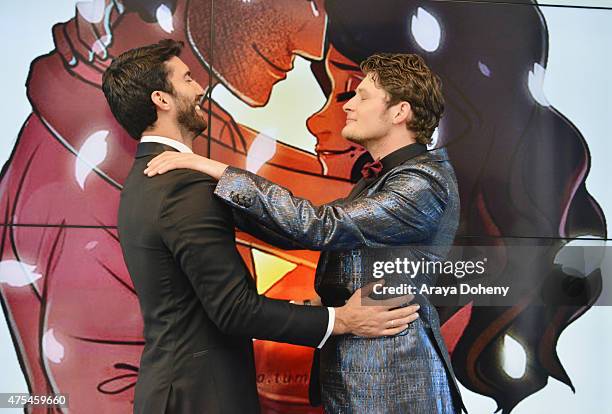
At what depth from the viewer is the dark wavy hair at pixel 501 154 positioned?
272 centimetres

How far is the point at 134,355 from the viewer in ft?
8.50

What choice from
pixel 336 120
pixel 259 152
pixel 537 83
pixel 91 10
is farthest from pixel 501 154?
pixel 91 10

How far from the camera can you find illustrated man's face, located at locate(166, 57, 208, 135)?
1.97 meters

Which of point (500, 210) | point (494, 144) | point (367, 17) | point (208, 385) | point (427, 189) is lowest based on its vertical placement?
point (208, 385)

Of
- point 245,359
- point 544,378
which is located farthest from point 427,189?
point 544,378

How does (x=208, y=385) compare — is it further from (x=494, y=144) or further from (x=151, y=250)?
(x=494, y=144)

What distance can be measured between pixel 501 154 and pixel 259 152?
3.41 ft

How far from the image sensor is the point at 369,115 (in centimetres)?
207

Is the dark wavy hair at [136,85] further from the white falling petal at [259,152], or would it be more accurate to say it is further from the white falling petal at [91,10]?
the white falling petal at [91,10]

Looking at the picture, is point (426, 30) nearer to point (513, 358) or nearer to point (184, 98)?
point (184, 98)

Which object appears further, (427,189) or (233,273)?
(427,189)

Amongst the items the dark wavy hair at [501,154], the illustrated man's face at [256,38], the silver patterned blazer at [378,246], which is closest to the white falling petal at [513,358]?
the dark wavy hair at [501,154]

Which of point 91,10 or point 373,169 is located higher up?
point 91,10

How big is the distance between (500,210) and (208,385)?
5.05 feet
